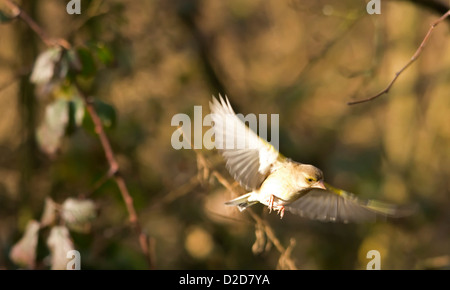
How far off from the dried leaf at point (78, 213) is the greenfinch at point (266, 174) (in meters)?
0.60

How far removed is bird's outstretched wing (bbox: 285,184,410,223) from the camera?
185 cm

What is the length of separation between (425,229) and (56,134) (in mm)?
2951

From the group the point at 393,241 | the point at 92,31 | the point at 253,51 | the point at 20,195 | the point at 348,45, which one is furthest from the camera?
the point at 253,51

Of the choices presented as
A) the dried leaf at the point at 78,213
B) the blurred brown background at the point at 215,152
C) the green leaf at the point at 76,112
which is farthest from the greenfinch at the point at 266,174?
the blurred brown background at the point at 215,152

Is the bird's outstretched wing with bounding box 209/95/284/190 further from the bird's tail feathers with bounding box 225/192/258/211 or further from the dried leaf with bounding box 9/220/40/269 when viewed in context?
the dried leaf with bounding box 9/220/40/269

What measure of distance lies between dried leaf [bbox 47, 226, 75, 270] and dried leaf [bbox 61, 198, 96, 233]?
0.05m

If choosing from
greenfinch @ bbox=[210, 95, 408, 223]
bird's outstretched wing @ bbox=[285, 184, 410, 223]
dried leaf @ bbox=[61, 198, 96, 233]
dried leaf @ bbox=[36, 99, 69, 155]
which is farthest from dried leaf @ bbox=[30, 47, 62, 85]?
bird's outstretched wing @ bbox=[285, 184, 410, 223]

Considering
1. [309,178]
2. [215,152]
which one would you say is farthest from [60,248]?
[215,152]

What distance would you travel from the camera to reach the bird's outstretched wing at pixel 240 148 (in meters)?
1.57

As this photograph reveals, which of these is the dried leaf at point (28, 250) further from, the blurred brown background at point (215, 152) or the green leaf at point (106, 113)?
the blurred brown background at point (215, 152)

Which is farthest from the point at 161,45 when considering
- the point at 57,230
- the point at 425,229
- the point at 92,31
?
the point at 425,229

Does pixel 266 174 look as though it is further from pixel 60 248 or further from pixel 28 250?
pixel 28 250

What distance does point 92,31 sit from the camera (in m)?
2.85

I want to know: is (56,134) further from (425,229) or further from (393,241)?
(425,229)
